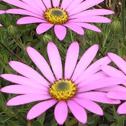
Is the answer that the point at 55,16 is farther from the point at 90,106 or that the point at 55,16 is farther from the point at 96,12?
the point at 90,106

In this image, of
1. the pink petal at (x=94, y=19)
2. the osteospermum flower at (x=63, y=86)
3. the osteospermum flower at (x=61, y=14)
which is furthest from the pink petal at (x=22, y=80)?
the pink petal at (x=94, y=19)

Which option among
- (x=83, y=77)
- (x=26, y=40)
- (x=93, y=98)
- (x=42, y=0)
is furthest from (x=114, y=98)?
(x=26, y=40)

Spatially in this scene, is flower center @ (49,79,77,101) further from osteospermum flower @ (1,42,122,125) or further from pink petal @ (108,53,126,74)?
pink petal @ (108,53,126,74)

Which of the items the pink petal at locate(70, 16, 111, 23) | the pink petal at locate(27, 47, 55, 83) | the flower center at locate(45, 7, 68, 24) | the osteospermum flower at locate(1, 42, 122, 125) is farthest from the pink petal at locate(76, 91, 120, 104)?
the flower center at locate(45, 7, 68, 24)

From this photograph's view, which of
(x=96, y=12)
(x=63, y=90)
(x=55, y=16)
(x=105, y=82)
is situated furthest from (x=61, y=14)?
(x=105, y=82)

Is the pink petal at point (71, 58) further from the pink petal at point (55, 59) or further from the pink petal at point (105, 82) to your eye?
the pink petal at point (105, 82)
